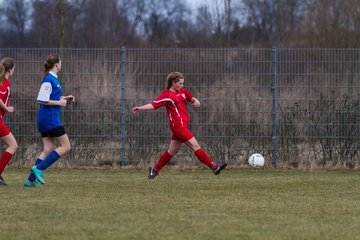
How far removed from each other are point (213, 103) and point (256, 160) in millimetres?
1391

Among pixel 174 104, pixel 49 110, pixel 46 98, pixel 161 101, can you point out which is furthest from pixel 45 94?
pixel 174 104

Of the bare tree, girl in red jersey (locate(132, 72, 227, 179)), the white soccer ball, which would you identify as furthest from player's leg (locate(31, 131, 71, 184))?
the bare tree

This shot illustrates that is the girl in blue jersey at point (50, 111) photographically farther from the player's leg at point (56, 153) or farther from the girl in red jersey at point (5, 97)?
the girl in red jersey at point (5, 97)

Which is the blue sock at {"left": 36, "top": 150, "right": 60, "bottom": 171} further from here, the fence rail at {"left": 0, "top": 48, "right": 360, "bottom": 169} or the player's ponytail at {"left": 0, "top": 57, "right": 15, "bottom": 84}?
the fence rail at {"left": 0, "top": 48, "right": 360, "bottom": 169}

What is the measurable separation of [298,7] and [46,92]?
1139 inches

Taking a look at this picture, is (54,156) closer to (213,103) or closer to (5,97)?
(5,97)

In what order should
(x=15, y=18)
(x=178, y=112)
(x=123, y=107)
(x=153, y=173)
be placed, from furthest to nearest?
(x=15, y=18) → (x=123, y=107) → (x=153, y=173) → (x=178, y=112)

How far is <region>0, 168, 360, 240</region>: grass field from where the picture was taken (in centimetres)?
740

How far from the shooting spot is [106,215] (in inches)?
333

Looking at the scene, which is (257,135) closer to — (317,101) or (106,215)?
(317,101)

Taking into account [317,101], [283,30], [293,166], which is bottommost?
[293,166]

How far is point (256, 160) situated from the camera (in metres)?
15.2

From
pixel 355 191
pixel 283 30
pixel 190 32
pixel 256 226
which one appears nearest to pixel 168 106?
pixel 355 191

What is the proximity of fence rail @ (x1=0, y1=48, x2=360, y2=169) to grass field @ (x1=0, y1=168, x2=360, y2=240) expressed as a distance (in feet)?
5.72
